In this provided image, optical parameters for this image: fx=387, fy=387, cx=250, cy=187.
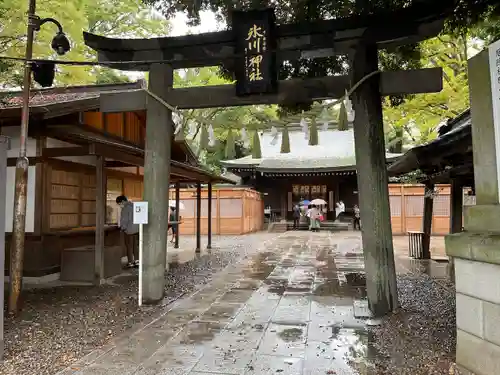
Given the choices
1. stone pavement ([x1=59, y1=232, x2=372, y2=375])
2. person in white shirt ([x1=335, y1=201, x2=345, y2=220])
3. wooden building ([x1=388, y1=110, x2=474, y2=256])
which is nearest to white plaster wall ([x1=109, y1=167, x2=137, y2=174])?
stone pavement ([x1=59, y1=232, x2=372, y2=375])

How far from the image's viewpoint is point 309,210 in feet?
76.3

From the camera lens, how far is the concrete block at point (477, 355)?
3.18m

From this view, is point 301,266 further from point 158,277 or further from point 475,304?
point 475,304

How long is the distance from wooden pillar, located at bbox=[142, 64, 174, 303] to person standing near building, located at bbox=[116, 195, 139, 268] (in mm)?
1761

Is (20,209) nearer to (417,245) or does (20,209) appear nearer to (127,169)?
(127,169)

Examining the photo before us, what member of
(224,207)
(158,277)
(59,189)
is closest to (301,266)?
(158,277)

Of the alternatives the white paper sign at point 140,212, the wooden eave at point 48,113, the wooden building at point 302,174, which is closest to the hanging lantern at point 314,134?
the white paper sign at point 140,212

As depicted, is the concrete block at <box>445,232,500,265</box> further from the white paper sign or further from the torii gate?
the white paper sign

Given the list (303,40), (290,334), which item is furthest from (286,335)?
(303,40)

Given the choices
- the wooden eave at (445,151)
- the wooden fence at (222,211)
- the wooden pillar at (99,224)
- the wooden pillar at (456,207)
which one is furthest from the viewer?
the wooden fence at (222,211)

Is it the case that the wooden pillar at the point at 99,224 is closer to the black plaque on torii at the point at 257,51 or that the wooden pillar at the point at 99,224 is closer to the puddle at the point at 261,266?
the puddle at the point at 261,266

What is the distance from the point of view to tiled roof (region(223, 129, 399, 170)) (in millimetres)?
24047

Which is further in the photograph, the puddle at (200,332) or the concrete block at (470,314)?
the puddle at (200,332)

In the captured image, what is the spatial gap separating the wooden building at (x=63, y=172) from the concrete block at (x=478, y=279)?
253 inches
